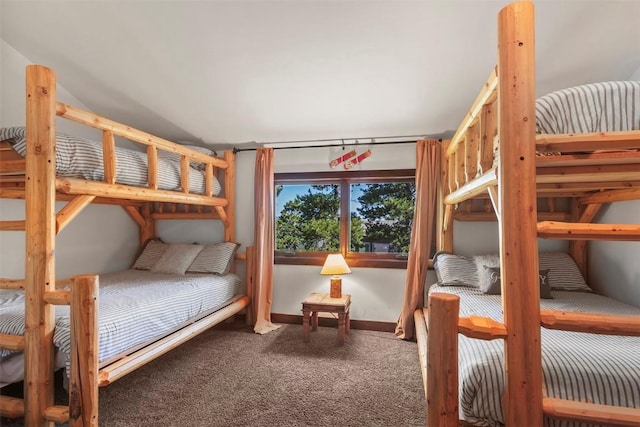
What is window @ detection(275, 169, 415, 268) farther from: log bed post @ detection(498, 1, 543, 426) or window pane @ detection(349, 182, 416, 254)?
log bed post @ detection(498, 1, 543, 426)

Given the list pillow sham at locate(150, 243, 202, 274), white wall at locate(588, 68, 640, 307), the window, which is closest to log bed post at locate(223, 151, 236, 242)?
pillow sham at locate(150, 243, 202, 274)

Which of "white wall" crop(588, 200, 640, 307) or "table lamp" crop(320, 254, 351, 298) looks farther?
"table lamp" crop(320, 254, 351, 298)

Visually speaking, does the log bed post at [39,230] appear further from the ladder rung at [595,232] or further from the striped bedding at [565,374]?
the ladder rung at [595,232]

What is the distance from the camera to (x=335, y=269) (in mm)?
3154

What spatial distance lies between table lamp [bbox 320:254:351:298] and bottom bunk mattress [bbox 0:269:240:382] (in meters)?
1.13

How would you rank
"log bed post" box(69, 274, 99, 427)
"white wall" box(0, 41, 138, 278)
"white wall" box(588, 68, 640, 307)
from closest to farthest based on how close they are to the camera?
"log bed post" box(69, 274, 99, 427)
"white wall" box(588, 68, 640, 307)
"white wall" box(0, 41, 138, 278)

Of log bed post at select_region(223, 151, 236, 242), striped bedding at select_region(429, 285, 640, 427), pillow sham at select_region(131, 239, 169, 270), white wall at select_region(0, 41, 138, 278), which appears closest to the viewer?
striped bedding at select_region(429, 285, 640, 427)

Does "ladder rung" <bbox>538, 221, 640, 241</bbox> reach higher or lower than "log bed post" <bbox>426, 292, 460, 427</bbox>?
higher

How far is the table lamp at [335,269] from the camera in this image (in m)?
3.15

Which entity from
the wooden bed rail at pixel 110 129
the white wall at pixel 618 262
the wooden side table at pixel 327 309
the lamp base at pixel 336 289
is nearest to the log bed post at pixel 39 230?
the wooden bed rail at pixel 110 129

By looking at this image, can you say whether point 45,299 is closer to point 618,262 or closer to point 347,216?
point 347,216

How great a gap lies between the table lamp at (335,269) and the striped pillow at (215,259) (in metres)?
1.13

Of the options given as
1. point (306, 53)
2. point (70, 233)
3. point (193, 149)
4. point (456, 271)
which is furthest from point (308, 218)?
point (70, 233)

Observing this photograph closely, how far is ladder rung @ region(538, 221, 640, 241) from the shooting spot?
1020 millimetres
